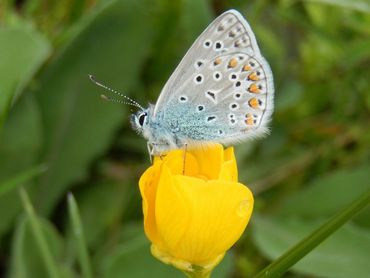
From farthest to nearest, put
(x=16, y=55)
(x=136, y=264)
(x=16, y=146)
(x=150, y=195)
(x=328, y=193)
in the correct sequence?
(x=328, y=193) < (x=16, y=146) < (x=16, y=55) < (x=136, y=264) < (x=150, y=195)

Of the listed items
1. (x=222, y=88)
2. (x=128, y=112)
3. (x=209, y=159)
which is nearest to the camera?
(x=209, y=159)

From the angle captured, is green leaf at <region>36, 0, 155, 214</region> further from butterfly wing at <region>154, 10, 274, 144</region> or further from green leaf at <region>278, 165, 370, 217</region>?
butterfly wing at <region>154, 10, 274, 144</region>

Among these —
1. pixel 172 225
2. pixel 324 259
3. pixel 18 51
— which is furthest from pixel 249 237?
pixel 172 225

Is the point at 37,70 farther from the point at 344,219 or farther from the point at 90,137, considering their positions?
the point at 344,219

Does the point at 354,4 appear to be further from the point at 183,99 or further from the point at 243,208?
the point at 243,208

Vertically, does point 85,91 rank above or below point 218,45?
below

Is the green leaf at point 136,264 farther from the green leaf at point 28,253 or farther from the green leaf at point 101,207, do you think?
the green leaf at point 101,207

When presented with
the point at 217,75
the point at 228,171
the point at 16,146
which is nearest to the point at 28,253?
the point at 16,146

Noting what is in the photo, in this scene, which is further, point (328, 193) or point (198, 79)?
point (328, 193)
